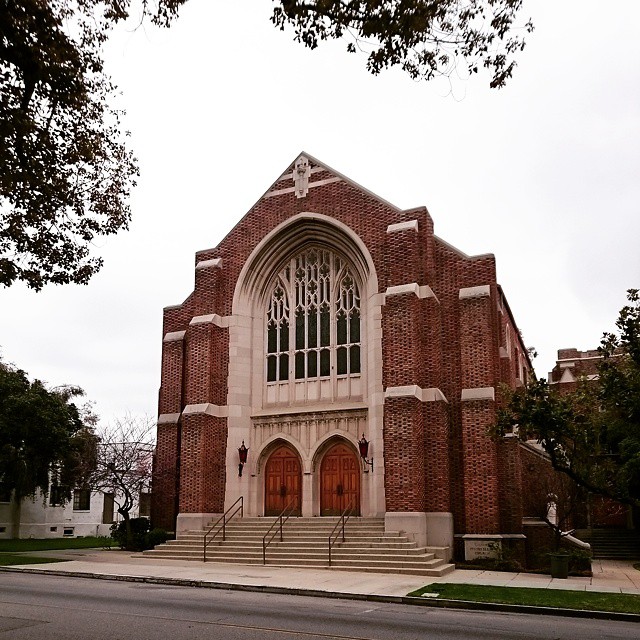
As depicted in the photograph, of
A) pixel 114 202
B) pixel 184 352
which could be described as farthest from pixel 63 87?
pixel 184 352

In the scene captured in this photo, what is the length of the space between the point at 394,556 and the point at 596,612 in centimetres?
738

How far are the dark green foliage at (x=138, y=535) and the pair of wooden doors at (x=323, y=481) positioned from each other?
3.66 metres

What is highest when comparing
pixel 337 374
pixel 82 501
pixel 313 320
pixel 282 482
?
pixel 313 320

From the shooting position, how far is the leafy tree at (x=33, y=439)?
29.1 m

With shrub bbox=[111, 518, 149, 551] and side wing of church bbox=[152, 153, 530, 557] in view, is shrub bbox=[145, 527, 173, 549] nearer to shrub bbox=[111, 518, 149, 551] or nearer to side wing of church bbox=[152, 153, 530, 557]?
shrub bbox=[111, 518, 149, 551]

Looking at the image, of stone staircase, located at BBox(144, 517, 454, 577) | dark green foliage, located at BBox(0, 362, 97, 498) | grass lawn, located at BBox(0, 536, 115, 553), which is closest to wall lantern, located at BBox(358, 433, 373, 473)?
stone staircase, located at BBox(144, 517, 454, 577)

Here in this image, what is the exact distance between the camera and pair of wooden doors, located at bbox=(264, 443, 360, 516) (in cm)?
2358

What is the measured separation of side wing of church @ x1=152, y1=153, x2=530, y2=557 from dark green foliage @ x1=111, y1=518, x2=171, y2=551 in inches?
39.5

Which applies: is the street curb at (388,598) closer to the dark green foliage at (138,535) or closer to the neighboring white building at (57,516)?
the dark green foliage at (138,535)

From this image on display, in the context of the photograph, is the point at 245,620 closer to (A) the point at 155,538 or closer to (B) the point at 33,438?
(A) the point at 155,538

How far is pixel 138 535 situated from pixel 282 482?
5815 mm

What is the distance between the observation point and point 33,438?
29656mm

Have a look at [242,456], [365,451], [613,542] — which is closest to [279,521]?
[242,456]

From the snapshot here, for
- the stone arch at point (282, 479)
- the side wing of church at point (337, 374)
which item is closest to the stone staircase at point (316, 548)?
the side wing of church at point (337, 374)
